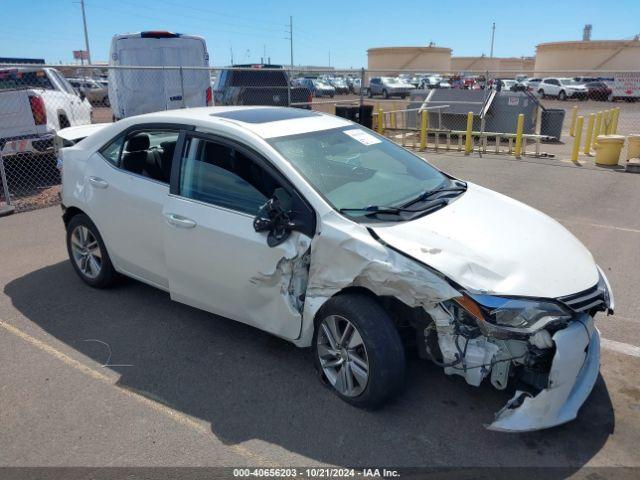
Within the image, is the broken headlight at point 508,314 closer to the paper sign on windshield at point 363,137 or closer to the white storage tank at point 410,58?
the paper sign on windshield at point 363,137

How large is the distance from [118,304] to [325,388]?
7.13 ft

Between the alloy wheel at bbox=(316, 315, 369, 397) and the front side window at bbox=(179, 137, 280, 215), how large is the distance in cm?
91

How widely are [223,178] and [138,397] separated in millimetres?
1527

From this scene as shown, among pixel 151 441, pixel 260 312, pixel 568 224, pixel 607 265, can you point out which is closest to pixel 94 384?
pixel 151 441

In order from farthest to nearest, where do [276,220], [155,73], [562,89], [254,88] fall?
[562,89] < [254,88] < [155,73] < [276,220]

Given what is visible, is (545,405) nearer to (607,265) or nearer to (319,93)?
(607,265)

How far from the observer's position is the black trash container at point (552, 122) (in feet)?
47.9

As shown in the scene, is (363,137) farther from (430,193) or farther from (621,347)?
(621,347)

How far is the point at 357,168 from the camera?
153 inches

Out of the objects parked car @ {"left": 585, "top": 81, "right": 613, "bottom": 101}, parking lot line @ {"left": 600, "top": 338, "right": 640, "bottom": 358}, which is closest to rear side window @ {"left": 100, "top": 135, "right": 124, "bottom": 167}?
parking lot line @ {"left": 600, "top": 338, "right": 640, "bottom": 358}

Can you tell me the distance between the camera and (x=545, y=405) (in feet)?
8.95

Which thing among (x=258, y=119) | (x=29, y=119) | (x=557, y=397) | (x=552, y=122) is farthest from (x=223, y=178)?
(x=552, y=122)

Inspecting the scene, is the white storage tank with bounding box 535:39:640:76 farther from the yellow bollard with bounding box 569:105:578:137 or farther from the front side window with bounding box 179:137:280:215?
the front side window with bounding box 179:137:280:215

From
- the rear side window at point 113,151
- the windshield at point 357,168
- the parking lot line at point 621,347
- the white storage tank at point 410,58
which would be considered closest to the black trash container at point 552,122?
the windshield at point 357,168
